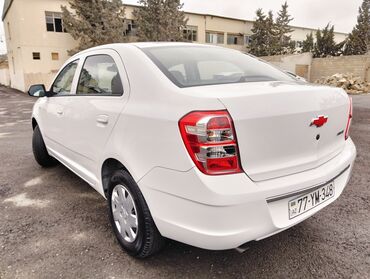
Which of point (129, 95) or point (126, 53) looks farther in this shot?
point (126, 53)

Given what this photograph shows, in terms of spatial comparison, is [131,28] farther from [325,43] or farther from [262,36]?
[325,43]

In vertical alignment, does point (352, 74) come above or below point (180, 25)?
below

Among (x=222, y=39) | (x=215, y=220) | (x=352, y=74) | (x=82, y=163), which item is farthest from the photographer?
(x=222, y=39)

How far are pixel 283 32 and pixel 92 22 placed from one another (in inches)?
911

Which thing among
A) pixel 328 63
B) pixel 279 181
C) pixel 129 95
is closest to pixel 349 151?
pixel 279 181

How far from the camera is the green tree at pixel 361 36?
125 ft

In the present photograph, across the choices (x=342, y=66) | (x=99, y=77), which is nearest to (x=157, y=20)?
(x=342, y=66)

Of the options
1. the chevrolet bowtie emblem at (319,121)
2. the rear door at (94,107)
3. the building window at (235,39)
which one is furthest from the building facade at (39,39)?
the chevrolet bowtie emblem at (319,121)

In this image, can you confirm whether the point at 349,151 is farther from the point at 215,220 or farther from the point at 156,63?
the point at 156,63

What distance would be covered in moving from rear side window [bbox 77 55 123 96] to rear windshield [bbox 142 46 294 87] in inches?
13.3

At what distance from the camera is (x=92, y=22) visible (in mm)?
21234

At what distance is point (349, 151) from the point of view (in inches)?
97.1

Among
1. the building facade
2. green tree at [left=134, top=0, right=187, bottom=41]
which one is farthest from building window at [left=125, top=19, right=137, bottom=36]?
the building facade

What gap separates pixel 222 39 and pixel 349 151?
102ft
